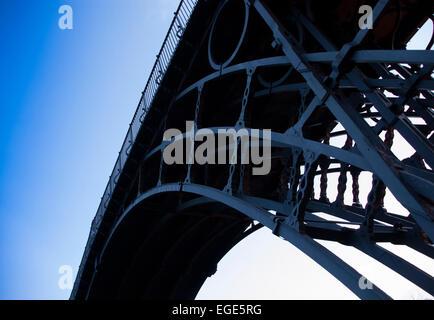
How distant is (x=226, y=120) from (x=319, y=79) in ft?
20.0

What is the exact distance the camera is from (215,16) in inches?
380

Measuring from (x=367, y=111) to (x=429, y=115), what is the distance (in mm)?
2504

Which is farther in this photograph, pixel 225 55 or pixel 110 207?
pixel 110 207

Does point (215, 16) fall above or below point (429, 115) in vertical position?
above

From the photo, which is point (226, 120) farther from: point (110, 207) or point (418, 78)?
point (110, 207)

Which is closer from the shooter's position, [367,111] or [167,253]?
[367,111]
